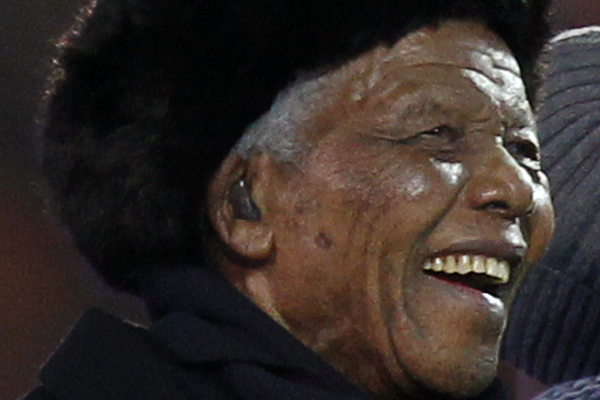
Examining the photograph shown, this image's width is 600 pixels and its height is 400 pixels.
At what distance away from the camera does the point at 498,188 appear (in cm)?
196

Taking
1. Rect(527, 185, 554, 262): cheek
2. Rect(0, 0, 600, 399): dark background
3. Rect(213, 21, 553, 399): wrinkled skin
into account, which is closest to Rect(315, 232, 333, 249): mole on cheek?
Rect(213, 21, 553, 399): wrinkled skin

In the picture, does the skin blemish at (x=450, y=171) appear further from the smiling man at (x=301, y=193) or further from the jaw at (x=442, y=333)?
the jaw at (x=442, y=333)

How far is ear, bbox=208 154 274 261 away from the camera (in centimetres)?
200

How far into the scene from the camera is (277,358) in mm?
1933

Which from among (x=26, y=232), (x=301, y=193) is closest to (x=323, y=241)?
(x=301, y=193)

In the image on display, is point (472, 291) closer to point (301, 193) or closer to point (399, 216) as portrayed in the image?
point (399, 216)

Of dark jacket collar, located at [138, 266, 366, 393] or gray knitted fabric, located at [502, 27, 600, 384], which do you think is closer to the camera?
dark jacket collar, located at [138, 266, 366, 393]

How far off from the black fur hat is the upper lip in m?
0.26

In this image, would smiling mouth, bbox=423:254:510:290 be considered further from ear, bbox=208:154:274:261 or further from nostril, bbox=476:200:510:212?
ear, bbox=208:154:274:261

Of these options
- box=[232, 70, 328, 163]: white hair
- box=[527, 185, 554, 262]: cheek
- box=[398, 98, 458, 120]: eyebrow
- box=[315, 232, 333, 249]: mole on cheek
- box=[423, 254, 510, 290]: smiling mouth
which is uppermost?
box=[232, 70, 328, 163]: white hair

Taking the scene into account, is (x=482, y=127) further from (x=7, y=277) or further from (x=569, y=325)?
(x=7, y=277)

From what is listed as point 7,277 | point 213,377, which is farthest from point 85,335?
point 7,277

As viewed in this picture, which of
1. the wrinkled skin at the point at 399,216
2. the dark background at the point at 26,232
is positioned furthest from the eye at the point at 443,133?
the dark background at the point at 26,232

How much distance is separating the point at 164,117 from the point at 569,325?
854 mm
